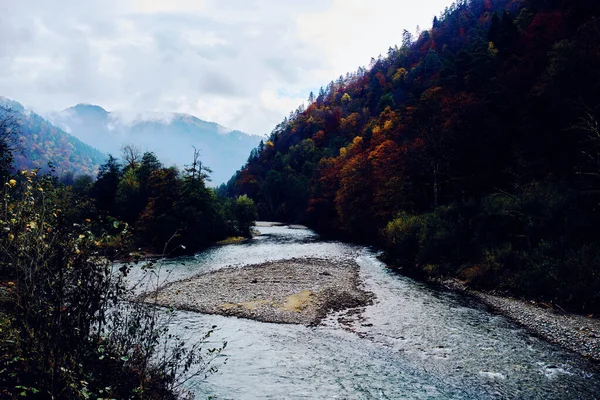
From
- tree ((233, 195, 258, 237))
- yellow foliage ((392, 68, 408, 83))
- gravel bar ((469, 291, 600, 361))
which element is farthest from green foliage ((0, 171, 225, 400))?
yellow foliage ((392, 68, 408, 83))

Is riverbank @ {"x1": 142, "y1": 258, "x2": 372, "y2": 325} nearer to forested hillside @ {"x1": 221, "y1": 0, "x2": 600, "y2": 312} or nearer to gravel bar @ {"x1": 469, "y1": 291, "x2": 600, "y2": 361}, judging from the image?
gravel bar @ {"x1": 469, "y1": 291, "x2": 600, "y2": 361}

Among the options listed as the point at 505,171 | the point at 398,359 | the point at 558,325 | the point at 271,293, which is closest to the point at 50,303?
the point at 398,359

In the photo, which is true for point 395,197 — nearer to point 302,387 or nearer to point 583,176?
point 583,176

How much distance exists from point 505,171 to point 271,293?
25.5 m

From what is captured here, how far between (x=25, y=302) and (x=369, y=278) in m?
29.3

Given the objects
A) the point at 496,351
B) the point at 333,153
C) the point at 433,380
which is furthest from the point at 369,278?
the point at 333,153

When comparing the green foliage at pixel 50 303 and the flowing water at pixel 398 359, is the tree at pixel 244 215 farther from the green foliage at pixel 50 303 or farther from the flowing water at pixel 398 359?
the green foliage at pixel 50 303

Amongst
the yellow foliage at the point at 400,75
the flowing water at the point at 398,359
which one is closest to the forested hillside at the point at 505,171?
the flowing water at the point at 398,359

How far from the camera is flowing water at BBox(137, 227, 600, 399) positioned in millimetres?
13297

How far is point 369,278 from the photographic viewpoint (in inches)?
1326

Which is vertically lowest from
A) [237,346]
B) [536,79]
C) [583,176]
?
[237,346]

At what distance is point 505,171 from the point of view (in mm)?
35312

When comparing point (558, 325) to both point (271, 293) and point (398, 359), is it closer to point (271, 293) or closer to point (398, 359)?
point (398, 359)

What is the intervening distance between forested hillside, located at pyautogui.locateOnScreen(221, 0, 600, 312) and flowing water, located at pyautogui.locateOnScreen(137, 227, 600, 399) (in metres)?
6.39
